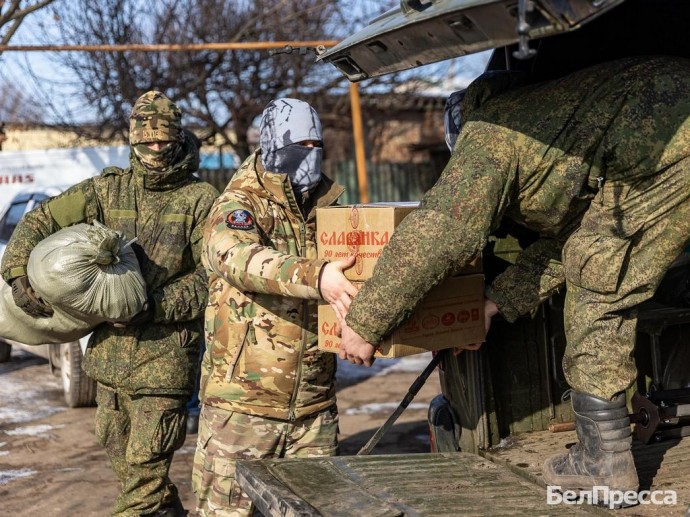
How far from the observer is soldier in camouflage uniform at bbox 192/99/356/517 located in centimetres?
371

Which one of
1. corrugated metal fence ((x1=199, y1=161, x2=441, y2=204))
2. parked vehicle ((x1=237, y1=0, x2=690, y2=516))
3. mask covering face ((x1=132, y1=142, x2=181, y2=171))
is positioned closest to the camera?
parked vehicle ((x1=237, y1=0, x2=690, y2=516))

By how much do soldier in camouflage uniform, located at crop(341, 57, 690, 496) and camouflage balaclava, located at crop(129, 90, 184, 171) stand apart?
203 cm

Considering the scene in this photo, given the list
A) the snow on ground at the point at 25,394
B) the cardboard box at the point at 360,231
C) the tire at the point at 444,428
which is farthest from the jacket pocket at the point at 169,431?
the snow on ground at the point at 25,394

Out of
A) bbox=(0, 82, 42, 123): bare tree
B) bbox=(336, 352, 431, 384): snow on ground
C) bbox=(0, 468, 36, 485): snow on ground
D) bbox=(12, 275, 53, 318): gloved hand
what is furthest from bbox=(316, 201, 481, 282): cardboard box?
bbox=(0, 82, 42, 123): bare tree

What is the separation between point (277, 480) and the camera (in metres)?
3.27

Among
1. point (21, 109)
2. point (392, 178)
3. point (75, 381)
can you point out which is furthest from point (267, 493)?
point (21, 109)

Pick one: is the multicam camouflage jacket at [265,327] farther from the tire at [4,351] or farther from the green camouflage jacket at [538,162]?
the tire at [4,351]

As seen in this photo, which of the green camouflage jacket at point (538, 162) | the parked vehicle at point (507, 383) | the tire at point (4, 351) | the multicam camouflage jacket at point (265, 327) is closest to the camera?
the parked vehicle at point (507, 383)

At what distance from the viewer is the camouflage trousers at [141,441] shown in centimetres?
469

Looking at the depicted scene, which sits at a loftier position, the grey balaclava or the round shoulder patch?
the grey balaclava

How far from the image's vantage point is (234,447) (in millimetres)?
3746

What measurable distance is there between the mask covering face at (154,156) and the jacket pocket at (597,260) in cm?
237

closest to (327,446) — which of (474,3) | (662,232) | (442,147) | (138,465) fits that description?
(138,465)

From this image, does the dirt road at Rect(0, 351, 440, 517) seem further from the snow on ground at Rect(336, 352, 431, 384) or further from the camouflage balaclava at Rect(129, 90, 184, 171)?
the camouflage balaclava at Rect(129, 90, 184, 171)
